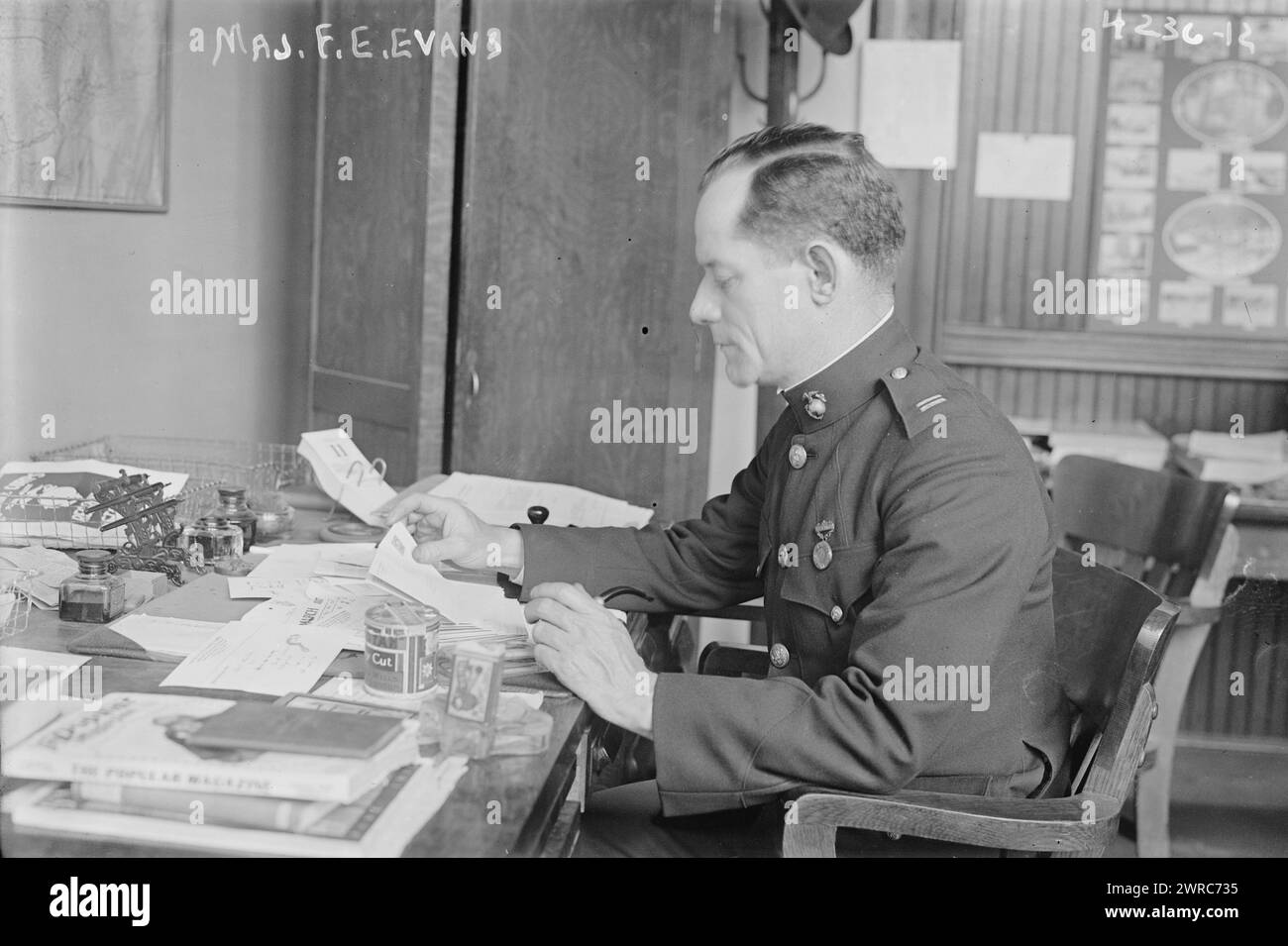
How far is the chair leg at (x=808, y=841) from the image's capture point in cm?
130

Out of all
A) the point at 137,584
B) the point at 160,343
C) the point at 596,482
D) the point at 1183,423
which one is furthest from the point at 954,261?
the point at 137,584

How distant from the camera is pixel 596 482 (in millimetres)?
2959

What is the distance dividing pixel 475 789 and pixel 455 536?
29.5 inches

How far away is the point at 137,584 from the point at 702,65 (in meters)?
2.02

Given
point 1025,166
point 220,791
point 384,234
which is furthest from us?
point 1025,166

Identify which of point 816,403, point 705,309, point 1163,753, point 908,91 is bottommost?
point 1163,753

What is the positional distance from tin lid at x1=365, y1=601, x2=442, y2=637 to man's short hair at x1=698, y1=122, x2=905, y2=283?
0.62 m

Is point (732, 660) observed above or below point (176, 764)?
below

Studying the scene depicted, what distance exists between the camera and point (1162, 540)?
270 centimetres

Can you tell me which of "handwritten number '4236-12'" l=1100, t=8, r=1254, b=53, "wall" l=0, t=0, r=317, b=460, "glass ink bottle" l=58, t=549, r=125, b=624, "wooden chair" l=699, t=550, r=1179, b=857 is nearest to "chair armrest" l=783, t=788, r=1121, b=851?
"wooden chair" l=699, t=550, r=1179, b=857

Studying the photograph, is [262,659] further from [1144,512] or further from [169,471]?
[1144,512]

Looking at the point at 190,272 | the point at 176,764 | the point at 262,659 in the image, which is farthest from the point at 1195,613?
the point at 190,272

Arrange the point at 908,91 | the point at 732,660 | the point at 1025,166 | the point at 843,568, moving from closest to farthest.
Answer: the point at 843,568, the point at 732,660, the point at 908,91, the point at 1025,166

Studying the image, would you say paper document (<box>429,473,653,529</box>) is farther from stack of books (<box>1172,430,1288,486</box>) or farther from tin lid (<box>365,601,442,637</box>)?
stack of books (<box>1172,430,1288,486</box>)
